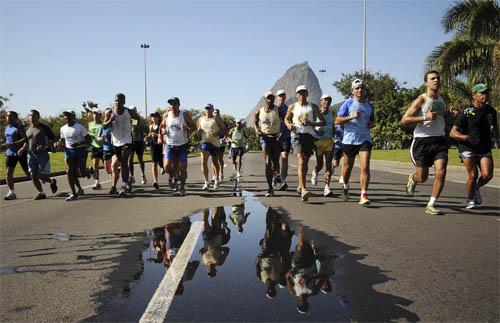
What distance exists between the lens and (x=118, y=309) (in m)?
2.82

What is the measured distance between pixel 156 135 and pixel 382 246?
8112 mm

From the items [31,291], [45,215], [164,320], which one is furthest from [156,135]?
[164,320]

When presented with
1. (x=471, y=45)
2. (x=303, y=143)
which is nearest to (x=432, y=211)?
(x=303, y=143)

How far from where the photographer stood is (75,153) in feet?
→ 29.4

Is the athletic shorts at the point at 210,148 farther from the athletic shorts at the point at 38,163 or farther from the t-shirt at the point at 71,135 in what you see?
the athletic shorts at the point at 38,163

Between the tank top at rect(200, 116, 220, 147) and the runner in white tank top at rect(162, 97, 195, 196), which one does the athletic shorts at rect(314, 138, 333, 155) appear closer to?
the tank top at rect(200, 116, 220, 147)

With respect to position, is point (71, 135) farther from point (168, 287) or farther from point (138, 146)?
point (168, 287)

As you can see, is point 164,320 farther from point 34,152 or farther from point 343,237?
point 34,152

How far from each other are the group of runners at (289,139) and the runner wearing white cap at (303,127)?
0.02 meters

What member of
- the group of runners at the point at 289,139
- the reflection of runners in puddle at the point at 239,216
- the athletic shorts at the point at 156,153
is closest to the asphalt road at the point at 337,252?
the reflection of runners in puddle at the point at 239,216

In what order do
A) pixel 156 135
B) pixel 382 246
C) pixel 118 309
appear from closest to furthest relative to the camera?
pixel 118 309 < pixel 382 246 < pixel 156 135

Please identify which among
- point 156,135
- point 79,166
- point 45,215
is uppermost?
point 156,135

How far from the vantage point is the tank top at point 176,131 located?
899cm

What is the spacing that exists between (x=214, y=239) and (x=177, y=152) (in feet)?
15.1
